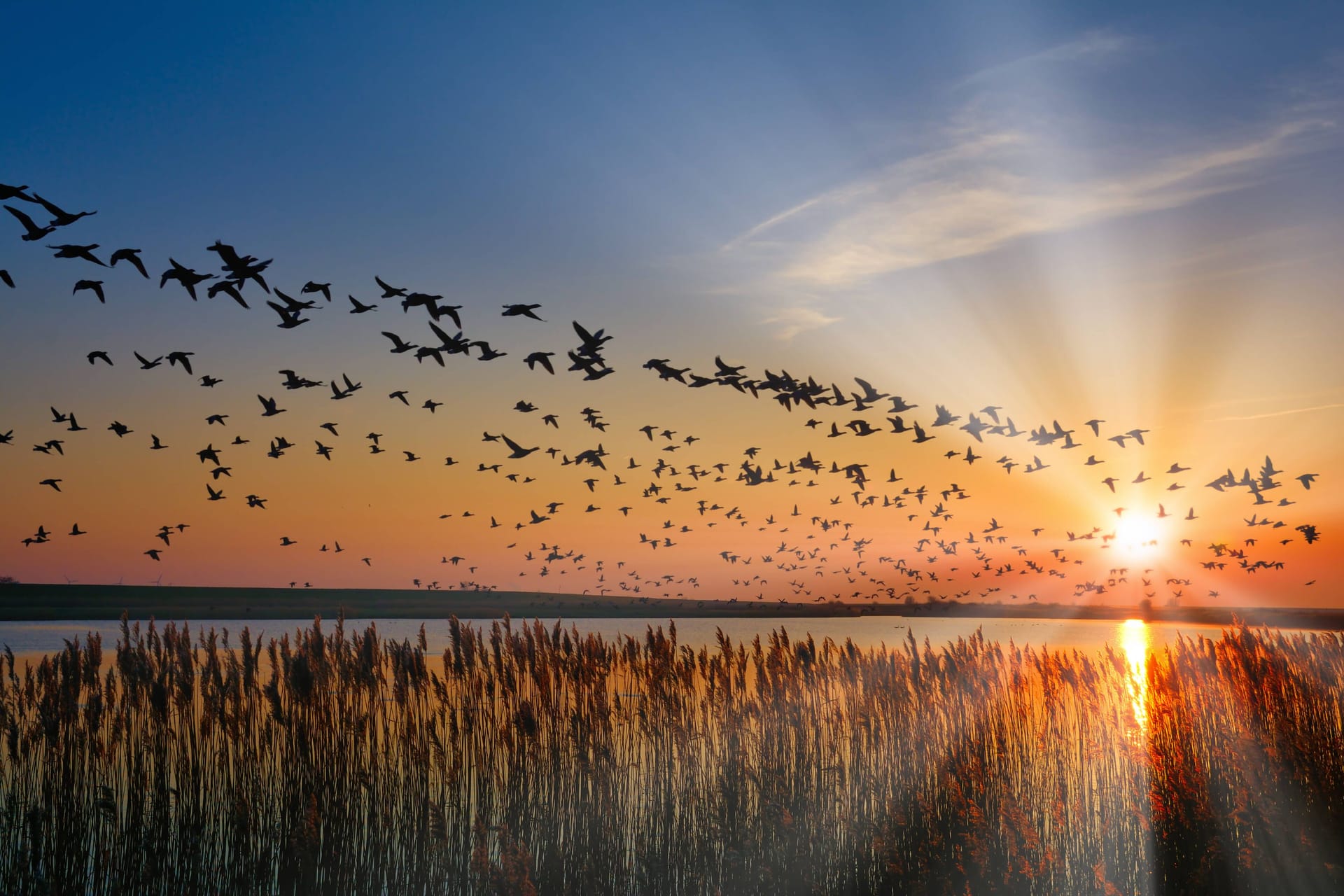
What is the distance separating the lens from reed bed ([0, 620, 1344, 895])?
932 cm

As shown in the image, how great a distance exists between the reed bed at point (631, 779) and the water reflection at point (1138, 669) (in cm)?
11

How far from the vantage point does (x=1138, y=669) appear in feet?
56.0

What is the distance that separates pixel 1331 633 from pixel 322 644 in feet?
65.5

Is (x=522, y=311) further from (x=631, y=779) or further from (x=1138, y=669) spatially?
(x=1138, y=669)

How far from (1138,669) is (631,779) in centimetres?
1041

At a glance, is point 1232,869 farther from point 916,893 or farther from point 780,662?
point 780,662

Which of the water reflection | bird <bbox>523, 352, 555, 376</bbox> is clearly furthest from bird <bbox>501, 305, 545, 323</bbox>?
the water reflection

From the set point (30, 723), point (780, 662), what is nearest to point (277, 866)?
point (30, 723)

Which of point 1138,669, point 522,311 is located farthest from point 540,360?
point 1138,669

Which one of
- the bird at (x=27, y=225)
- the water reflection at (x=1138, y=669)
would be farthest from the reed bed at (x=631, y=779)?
the bird at (x=27, y=225)

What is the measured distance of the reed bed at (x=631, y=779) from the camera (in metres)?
9.32

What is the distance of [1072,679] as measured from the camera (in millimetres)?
15023

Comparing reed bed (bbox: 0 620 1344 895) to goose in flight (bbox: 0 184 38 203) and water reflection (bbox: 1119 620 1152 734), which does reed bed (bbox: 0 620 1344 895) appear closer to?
water reflection (bbox: 1119 620 1152 734)

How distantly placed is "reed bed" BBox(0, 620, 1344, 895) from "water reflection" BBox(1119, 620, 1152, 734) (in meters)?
0.11
